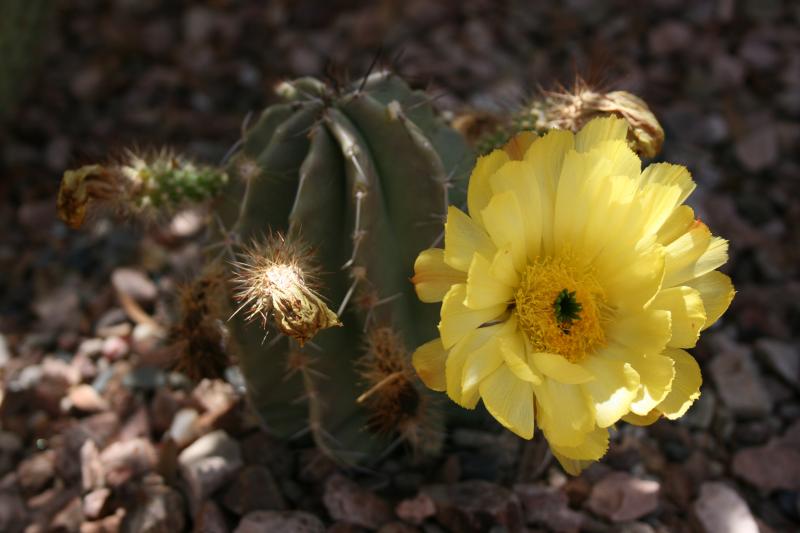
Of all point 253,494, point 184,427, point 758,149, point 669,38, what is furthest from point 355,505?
point 669,38

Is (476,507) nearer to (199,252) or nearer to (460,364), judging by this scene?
(460,364)

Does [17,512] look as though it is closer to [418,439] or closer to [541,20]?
[418,439]

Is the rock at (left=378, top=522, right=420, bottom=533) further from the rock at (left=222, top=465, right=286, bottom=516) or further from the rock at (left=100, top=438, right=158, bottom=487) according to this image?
the rock at (left=100, top=438, right=158, bottom=487)

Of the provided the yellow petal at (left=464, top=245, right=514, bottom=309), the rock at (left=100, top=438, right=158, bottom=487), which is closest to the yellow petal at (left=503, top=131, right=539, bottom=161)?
the yellow petal at (left=464, top=245, right=514, bottom=309)

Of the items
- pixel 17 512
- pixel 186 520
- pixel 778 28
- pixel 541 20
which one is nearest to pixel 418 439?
pixel 186 520

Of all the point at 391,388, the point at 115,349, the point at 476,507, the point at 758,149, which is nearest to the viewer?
the point at 391,388

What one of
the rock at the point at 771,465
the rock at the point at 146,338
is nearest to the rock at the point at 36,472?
the rock at the point at 146,338
